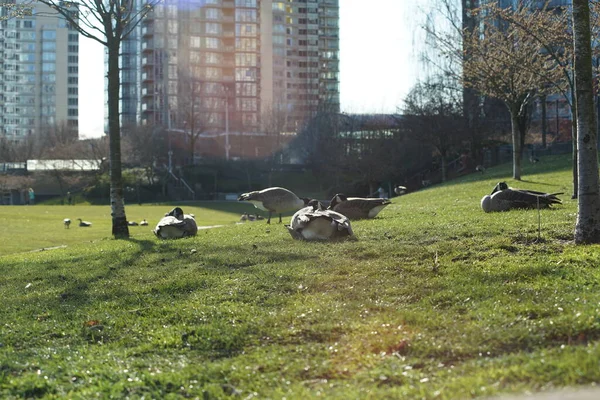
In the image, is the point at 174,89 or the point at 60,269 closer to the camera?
the point at 60,269

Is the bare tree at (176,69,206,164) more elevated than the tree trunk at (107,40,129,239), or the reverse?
the bare tree at (176,69,206,164)

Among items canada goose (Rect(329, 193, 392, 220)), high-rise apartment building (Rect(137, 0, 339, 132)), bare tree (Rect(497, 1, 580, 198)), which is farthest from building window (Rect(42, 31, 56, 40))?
canada goose (Rect(329, 193, 392, 220))

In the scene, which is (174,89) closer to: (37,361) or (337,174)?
(337,174)

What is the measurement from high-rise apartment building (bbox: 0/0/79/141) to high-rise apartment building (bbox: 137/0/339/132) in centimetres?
4361

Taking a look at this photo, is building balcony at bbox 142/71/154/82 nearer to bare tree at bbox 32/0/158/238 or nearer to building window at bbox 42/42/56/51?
building window at bbox 42/42/56/51

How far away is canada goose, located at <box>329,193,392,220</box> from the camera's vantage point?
1762 cm

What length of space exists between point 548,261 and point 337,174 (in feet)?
175

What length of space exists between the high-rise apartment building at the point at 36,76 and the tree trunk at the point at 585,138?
449 feet

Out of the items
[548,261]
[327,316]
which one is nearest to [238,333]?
[327,316]

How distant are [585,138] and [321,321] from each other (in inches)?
198

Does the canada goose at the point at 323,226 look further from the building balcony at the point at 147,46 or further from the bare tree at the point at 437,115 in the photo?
the building balcony at the point at 147,46

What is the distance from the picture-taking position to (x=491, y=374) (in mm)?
5148

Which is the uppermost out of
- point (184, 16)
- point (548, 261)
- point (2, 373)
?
point (184, 16)

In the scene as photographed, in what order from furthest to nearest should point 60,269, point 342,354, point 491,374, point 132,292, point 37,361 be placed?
point 60,269, point 132,292, point 37,361, point 342,354, point 491,374
